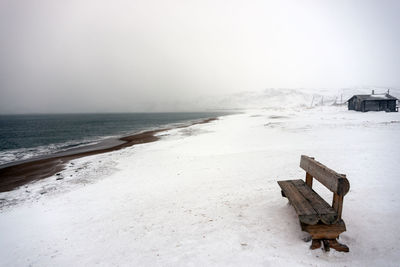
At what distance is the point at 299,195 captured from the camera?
4.54 m

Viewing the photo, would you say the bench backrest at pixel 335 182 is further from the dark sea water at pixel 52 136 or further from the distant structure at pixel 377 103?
the distant structure at pixel 377 103

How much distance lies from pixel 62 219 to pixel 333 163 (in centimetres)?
1129

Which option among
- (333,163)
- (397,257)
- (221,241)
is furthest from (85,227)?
(333,163)

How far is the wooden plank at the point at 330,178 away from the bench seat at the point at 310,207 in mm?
423

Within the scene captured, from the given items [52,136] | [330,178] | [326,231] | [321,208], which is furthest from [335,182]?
[52,136]

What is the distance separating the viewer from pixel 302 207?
3.92 m

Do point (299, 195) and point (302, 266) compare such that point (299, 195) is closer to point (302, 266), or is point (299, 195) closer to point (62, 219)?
point (302, 266)

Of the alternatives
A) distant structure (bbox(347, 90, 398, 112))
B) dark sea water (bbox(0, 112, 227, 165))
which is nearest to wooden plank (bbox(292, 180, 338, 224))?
dark sea water (bbox(0, 112, 227, 165))

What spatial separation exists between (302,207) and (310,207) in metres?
0.16

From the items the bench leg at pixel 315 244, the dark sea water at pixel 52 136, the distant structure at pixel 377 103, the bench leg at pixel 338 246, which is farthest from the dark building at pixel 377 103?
the bench leg at pixel 315 244

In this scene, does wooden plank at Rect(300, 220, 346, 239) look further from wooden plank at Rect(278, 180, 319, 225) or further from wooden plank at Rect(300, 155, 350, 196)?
wooden plank at Rect(300, 155, 350, 196)

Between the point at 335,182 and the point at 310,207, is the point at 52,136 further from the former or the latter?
the point at 335,182

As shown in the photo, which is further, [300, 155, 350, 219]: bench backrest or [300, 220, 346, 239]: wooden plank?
[300, 220, 346, 239]: wooden plank

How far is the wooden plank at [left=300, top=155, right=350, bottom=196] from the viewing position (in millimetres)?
3516
